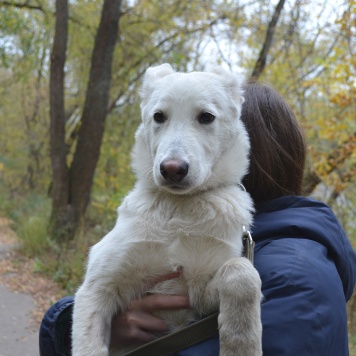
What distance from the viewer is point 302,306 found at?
75.7 inches

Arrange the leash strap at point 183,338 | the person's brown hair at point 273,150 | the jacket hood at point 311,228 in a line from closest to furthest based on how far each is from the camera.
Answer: the leash strap at point 183,338, the jacket hood at point 311,228, the person's brown hair at point 273,150

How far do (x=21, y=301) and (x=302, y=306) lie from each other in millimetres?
6942

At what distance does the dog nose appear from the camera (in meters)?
2.36

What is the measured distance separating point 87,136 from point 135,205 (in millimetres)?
7381

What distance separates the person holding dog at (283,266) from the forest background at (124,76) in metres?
4.58

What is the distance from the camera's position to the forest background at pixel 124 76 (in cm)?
860

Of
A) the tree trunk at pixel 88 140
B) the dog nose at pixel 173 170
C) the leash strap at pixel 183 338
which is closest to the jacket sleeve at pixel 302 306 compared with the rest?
the leash strap at pixel 183 338

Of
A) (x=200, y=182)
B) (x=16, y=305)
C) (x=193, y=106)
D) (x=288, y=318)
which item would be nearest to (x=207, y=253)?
(x=200, y=182)

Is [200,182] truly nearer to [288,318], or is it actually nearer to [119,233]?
[119,233]

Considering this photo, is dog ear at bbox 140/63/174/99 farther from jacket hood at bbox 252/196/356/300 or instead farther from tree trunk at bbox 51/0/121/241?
tree trunk at bbox 51/0/121/241

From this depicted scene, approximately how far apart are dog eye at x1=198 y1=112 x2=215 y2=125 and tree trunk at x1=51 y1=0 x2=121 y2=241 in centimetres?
727

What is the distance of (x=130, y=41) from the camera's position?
14.1m

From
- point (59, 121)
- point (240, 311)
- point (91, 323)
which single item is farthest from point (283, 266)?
point (59, 121)

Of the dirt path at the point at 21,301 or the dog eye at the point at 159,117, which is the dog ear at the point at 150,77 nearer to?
the dog eye at the point at 159,117
